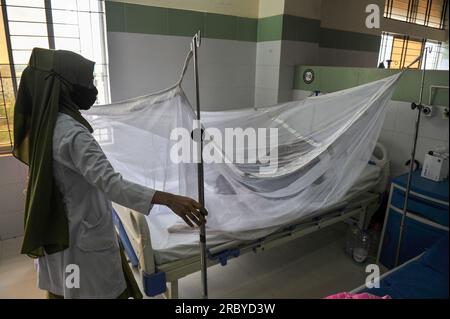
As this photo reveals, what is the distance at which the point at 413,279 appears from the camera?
1538 mm

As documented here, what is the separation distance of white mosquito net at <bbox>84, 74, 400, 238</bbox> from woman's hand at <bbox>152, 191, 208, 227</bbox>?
2.17 feet

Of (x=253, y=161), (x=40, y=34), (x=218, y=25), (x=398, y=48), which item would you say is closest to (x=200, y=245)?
(x=253, y=161)

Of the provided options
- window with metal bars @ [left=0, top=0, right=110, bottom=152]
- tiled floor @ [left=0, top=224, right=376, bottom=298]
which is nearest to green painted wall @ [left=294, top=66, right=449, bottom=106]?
tiled floor @ [left=0, top=224, right=376, bottom=298]

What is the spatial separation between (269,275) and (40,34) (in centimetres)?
250

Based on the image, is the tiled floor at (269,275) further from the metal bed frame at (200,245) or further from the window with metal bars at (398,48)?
the window with metal bars at (398,48)

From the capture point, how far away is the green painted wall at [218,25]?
263 centimetres

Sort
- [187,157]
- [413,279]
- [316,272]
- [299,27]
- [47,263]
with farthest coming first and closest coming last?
[299,27]
[316,272]
[187,157]
[413,279]
[47,263]

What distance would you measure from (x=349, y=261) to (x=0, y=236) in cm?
283

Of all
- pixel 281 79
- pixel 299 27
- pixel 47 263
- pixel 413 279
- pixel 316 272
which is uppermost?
pixel 299 27

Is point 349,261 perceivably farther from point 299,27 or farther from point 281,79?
point 299,27

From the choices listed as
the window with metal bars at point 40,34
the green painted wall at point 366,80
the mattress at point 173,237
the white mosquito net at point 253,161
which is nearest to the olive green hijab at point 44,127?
the mattress at point 173,237

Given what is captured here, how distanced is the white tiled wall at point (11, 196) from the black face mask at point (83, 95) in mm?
1658

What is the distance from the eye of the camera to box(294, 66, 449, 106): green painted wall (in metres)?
2.24
